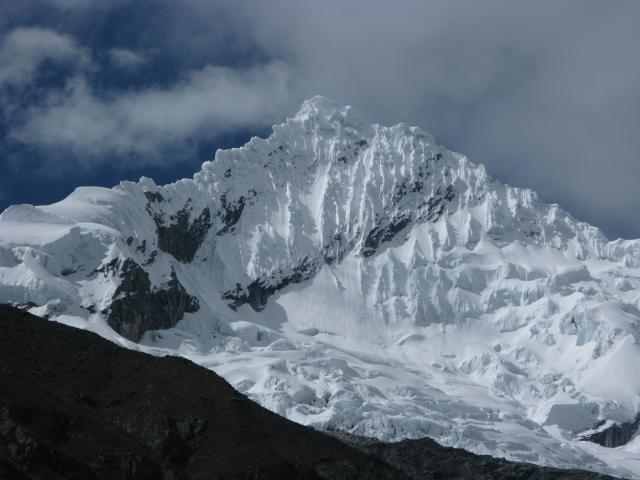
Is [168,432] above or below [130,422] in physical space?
below

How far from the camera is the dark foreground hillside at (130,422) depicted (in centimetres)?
12275

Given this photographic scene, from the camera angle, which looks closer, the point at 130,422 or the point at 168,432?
the point at 168,432

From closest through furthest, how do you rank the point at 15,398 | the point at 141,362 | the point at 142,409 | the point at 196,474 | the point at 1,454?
1. the point at 1,454
2. the point at 15,398
3. the point at 196,474
4. the point at 142,409
5. the point at 141,362

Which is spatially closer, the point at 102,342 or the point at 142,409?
the point at 142,409

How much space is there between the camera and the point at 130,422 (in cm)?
15538

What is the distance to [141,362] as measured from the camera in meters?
172

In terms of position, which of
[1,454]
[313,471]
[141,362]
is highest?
[141,362]

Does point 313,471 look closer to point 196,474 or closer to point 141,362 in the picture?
point 196,474

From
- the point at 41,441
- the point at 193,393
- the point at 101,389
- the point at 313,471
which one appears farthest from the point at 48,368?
the point at 41,441

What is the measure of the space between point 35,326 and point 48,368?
13.2 m

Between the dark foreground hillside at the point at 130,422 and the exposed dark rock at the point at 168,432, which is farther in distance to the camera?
the exposed dark rock at the point at 168,432

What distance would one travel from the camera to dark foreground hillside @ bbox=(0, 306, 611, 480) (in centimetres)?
12275

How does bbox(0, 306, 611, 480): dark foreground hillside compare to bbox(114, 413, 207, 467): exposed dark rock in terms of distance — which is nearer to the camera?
bbox(0, 306, 611, 480): dark foreground hillside

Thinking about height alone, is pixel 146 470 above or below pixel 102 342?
below
